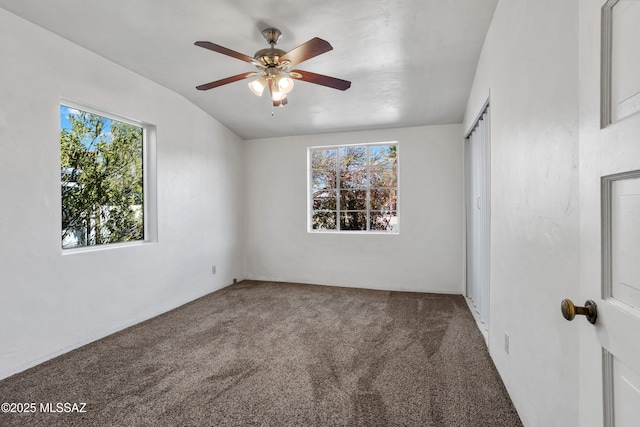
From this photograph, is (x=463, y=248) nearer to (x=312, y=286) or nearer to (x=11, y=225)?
(x=312, y=286)

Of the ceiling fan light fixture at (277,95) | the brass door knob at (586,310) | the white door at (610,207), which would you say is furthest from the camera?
the ceiling fan light fixture at (277,95)

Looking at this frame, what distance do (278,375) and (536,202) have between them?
6.66 ft

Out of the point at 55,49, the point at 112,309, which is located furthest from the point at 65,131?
the point at 112,309

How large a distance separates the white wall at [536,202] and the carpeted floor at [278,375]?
1.38 ft

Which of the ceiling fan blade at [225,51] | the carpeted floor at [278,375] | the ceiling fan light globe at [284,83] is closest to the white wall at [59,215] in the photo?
the carpeted floor at [278,375]

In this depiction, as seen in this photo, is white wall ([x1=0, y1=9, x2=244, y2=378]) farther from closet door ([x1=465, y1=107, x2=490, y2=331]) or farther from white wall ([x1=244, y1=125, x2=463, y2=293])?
closet door ([x1=465, y1=107, x2=490, y2=331])

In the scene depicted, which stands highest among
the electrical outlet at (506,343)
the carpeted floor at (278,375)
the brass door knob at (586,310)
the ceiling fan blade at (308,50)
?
the ceiling fan blade at (308,50)

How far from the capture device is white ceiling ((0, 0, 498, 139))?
96.6 inches

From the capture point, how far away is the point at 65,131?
117 inches

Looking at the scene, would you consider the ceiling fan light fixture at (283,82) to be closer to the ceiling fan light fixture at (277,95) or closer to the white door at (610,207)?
the ceiling fan light fixture at (277,95)

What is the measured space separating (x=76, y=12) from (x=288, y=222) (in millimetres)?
3609

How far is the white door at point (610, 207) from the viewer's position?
2.16 ft

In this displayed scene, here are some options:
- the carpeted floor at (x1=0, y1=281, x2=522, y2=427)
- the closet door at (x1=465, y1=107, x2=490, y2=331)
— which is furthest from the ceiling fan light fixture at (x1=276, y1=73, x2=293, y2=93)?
the carpeted floor at (x1=0, y1=281, x2=522, y2=427)

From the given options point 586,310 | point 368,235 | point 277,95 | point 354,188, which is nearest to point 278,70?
point 277,95
